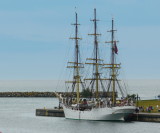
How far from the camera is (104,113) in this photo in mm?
98500

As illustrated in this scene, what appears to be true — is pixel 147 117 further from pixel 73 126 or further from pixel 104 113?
pixel 73 126

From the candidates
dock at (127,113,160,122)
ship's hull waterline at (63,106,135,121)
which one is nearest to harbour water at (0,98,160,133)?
dock at (127,113,160,122)

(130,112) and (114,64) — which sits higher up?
(114,64)

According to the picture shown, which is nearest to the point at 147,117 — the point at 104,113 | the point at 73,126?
the point at 104,113

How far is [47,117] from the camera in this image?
113875 mm

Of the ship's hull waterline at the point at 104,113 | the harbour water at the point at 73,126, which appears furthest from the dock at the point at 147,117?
the ship's hull waterline at the point at 104,113

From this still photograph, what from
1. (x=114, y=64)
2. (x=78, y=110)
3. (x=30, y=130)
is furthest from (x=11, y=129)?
(x=114, y=64)

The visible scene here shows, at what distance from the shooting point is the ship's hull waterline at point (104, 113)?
314ft

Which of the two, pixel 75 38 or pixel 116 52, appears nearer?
pixel 116 52

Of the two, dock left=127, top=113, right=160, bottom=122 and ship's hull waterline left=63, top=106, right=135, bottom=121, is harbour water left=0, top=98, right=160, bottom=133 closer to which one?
dock left=127, top=113, right=160, bottom=122

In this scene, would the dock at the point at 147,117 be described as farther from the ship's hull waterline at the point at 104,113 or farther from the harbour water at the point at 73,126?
the ship's hull waterline at the point at 104,113

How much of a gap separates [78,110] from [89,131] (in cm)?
1776

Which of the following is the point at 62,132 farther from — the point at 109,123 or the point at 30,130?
the point at 109,123

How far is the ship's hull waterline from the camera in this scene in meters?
95.6
